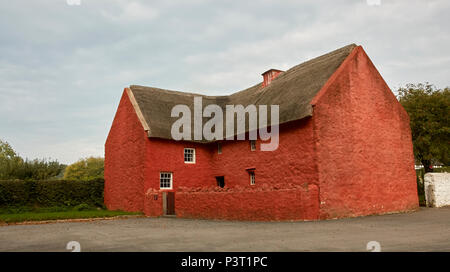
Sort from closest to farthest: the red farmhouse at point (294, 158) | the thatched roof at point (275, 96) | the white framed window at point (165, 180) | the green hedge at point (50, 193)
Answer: the red farmhouse at point (294, 158) < the thatched roof at point (275, 96) < the green hedge at point (50, 193) < the white framed window at point (165, 180)

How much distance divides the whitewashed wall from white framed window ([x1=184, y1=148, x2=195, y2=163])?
613 inches

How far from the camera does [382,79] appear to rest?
21.0 metres

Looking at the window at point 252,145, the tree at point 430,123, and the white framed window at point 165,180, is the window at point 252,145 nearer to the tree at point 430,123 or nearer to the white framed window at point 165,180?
the white framed window at point 165,180

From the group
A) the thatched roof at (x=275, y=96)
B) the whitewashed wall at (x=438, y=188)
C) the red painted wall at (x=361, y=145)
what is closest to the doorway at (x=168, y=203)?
the thatched roof at (x=275, y=96)

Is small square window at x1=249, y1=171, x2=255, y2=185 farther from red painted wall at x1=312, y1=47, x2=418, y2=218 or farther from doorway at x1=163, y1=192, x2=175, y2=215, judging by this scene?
red painted wall at x1=312, y1=47, x2=418, y2=218

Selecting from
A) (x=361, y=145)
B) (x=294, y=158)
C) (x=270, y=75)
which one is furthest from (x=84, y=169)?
(x=361, y=145)

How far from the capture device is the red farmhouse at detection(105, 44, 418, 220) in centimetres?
1734

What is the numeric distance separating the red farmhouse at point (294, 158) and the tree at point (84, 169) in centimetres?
4336

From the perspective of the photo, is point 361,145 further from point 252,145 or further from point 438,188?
point 438,188

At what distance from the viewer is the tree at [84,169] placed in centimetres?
6744

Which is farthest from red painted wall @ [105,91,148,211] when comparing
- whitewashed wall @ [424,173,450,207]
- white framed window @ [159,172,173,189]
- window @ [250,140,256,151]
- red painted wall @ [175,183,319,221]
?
whitewashed wall @ [424,173,450,207]
